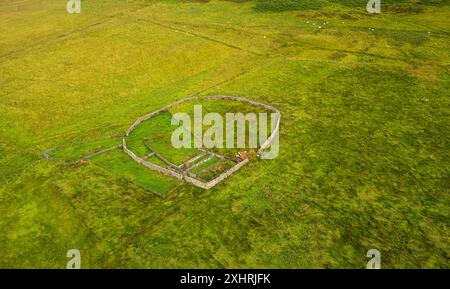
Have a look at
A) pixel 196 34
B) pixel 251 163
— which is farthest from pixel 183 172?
pixel 196 34

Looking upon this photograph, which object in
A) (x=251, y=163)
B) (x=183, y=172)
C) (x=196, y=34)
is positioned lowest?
(x=183, y=172)

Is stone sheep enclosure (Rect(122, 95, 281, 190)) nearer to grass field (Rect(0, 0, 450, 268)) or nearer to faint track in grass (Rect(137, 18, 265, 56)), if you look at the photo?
grass field (Rect(0, 0, 450, 268))

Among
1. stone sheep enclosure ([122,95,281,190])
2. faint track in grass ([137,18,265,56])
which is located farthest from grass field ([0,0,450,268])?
stone sheep enclosure ([122,95,281,190])

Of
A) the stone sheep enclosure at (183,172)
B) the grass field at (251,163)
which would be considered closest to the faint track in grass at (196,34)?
the grass field at (251,163)

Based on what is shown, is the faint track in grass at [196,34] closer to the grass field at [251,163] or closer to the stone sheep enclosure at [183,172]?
the grass field at [251,163]

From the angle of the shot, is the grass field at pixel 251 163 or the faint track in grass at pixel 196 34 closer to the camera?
the grass field at pixel 251 163

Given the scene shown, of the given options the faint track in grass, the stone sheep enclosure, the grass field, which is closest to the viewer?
the grass field

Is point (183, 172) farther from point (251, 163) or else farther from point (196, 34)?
point (196, 34)

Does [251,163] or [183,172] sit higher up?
[251,163]
